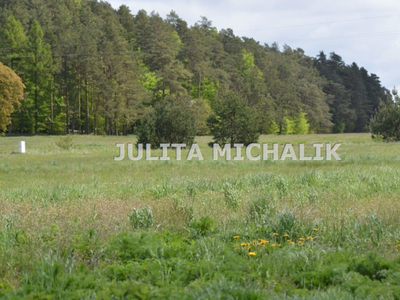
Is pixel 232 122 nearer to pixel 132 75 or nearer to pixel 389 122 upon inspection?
pixel 389 122

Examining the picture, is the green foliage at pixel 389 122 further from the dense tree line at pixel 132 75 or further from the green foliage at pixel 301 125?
the green foliage at pixel 301 125

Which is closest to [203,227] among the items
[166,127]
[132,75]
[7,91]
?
[166,127]

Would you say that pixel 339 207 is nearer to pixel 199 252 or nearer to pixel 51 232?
pixel 199 252

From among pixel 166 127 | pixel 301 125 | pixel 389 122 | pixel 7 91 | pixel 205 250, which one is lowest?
pixel 205 250

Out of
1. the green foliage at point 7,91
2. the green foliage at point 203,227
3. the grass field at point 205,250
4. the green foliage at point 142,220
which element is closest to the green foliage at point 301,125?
the green foliage at point 7,91

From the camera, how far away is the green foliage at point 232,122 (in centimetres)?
3506

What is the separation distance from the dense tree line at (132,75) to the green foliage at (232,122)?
106 millimetres

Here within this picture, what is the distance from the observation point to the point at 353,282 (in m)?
4.42

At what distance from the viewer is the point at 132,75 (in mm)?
68438

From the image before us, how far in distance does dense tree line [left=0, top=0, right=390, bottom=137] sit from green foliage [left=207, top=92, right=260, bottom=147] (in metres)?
0.11

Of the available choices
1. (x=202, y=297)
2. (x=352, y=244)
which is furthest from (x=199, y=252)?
(x=352, y=244)

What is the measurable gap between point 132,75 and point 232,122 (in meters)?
36.8

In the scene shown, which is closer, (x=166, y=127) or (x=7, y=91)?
(x=166, y=127)

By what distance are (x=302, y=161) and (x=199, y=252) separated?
55.7ft
